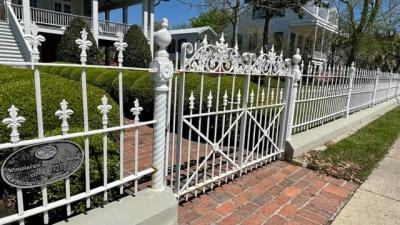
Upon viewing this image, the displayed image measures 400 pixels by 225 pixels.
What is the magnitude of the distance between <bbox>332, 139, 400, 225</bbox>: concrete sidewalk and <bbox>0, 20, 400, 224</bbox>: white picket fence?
4.48 feet

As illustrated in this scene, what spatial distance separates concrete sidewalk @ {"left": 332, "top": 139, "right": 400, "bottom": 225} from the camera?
323 cm

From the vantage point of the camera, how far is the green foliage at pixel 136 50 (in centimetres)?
1572

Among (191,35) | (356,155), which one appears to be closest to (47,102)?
(356,155)

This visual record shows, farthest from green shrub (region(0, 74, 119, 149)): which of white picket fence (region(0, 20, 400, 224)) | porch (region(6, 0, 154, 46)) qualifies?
porch (region(6, 0, 154, 46))

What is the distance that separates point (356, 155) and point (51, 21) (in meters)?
16.0

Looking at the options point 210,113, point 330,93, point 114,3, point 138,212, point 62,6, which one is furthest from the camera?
point 114,3

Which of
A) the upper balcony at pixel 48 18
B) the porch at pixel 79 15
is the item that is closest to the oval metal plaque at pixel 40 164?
the porch at pixel 79 15

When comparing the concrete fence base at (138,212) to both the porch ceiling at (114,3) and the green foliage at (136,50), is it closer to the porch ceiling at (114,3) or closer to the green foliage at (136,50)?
the green foliage at (136,50)

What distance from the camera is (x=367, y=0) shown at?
14.1 m

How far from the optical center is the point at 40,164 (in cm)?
191

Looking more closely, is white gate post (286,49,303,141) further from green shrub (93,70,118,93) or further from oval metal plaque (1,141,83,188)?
green shrub (93,70,118,93)

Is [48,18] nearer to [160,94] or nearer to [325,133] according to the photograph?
[325,133]

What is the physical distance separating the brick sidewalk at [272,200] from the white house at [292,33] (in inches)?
934

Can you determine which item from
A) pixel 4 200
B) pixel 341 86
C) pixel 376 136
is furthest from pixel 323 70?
pixel 4 200
